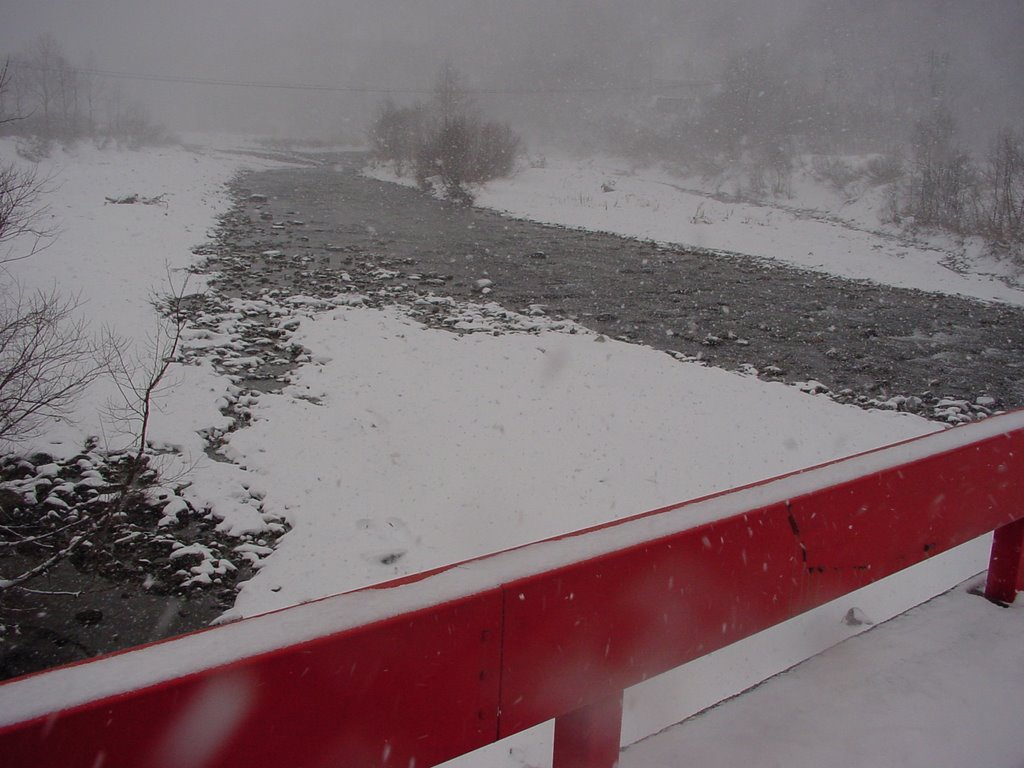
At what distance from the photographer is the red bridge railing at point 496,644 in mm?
891

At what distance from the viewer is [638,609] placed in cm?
142

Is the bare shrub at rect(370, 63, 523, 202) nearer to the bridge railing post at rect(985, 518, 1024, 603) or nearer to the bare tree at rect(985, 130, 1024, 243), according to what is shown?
the bare tree at rect(985, 130, 1024, 243)

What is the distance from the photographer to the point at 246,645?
3.27 ft

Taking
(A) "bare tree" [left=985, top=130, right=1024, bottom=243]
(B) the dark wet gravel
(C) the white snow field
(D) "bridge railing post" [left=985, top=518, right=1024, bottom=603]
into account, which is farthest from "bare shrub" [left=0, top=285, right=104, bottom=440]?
(A) "bare tree" [left=985, top=130, right=1024, bottom=243]

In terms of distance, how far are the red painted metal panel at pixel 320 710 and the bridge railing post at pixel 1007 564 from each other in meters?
2.51

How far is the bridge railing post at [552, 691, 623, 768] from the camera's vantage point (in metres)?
1.49

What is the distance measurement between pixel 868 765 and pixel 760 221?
79.6ft

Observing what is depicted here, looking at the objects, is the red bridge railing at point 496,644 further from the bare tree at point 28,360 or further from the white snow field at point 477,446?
the bare tree at point 28,360

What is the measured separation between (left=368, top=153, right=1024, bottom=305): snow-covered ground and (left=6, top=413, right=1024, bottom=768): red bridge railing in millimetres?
15268

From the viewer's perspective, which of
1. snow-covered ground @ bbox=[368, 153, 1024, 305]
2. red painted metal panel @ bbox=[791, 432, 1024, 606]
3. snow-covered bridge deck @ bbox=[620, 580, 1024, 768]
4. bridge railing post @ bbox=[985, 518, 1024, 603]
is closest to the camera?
red painted metal panel @ bbox=[791, 432, 1024, 606]

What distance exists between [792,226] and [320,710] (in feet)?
81.2

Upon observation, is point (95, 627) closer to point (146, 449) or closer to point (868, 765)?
point (146, 449)

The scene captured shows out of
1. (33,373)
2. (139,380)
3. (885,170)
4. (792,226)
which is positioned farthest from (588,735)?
(885,170)

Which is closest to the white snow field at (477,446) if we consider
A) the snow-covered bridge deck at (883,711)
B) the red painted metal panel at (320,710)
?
the snow-covered bridge deck at (883,711)
